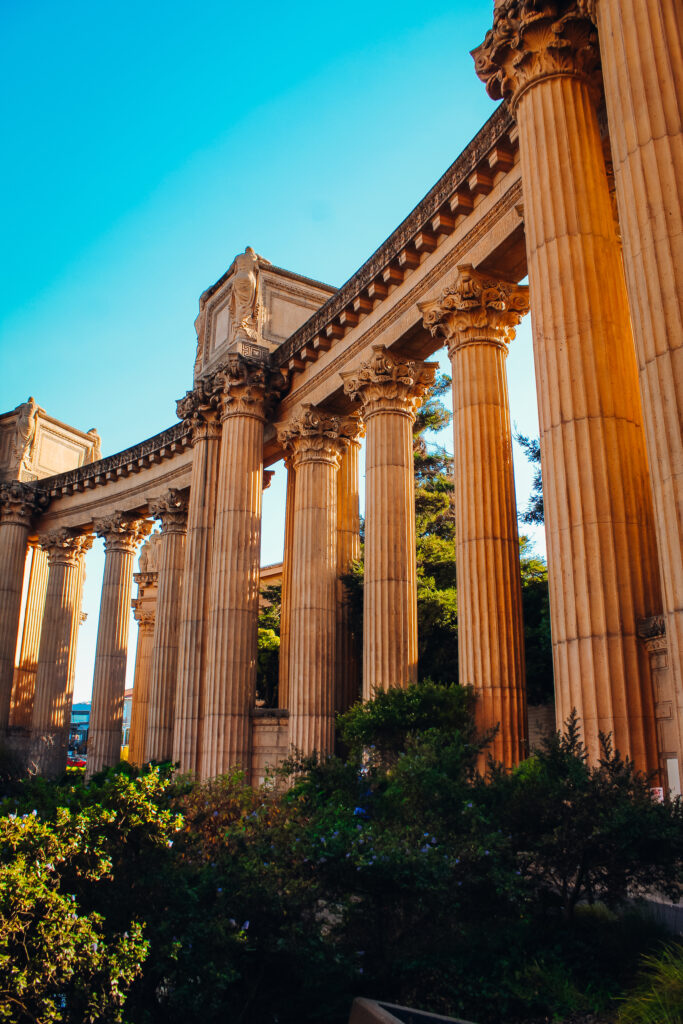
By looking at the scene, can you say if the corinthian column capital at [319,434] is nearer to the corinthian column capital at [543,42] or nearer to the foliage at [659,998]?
the corinthian column capital at [543,42]

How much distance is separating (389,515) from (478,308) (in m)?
8.25

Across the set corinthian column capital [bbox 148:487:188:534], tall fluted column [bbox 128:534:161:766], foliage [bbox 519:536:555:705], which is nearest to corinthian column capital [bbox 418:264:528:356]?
foliage [bbox 519:536:555:705]

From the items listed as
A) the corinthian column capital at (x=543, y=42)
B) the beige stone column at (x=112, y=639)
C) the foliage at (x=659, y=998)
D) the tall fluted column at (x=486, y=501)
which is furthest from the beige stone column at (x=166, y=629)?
the foliage at (x=659, y=998)

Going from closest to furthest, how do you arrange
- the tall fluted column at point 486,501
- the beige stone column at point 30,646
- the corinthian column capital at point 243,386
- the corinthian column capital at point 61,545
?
the tall fluted column at point 486,501 < the corinthian column capital at point 243,386 < the beige stone column at point 30,646 < the corinthian column capital at point 61,545

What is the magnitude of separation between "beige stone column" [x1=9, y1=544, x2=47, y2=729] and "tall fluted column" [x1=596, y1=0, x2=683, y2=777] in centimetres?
5260

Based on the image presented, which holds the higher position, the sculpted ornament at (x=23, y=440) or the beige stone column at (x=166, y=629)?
the sculpted ornament at (x=23, y=440)

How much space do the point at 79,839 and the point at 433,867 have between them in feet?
16.1

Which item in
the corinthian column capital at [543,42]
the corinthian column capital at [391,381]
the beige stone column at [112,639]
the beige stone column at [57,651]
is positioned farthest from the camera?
the beige stone column at [57,651]

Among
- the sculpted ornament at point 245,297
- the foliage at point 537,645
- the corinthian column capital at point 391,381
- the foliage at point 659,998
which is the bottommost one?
the foliage at point 659,998

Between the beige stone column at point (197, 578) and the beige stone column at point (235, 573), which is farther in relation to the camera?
the beige stone column at point (197, 578)

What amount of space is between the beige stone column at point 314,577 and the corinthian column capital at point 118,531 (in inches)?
784

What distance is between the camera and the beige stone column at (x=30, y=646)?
194 ft

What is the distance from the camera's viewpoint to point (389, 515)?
31453 millimetres

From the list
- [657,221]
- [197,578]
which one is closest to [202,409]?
[197,578]
